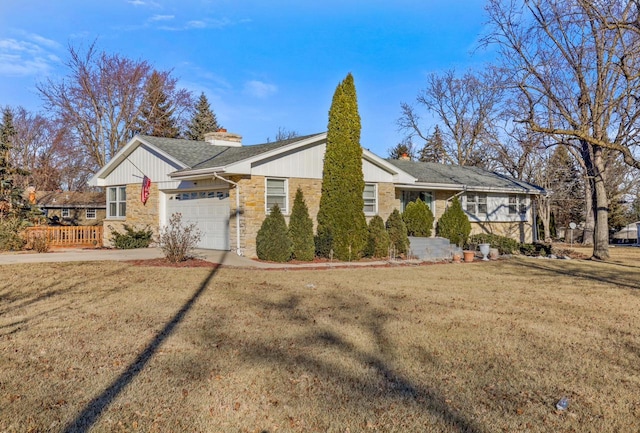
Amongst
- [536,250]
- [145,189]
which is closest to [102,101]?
[145,189]

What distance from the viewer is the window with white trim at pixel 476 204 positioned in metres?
23.1

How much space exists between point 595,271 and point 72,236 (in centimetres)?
1918

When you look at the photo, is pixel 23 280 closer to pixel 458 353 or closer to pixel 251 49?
pixel 458 353

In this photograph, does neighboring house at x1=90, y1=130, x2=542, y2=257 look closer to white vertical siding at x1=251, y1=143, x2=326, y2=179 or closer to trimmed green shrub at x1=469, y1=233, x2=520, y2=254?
white vertical siding at x1=251, y1=143, x2=326, y2=179

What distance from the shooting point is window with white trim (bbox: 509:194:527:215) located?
80.6 ft

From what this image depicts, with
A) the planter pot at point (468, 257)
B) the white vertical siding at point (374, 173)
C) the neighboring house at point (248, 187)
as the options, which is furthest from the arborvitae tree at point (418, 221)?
the planter pot at point (468, 257)

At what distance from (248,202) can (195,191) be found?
3284 mm

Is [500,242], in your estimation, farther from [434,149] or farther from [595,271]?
[434,149]

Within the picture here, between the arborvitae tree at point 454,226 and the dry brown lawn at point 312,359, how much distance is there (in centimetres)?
1013

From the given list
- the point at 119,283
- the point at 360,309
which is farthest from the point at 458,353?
the point at 119,283

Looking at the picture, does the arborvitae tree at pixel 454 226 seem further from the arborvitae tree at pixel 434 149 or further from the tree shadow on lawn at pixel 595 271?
the arborvitae tree at pixel 434 149

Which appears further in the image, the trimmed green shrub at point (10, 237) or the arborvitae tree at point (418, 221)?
the arborvitae tree at point (418, 221)

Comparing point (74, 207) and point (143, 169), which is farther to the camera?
point (74, 207)

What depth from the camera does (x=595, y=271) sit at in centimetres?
1363
